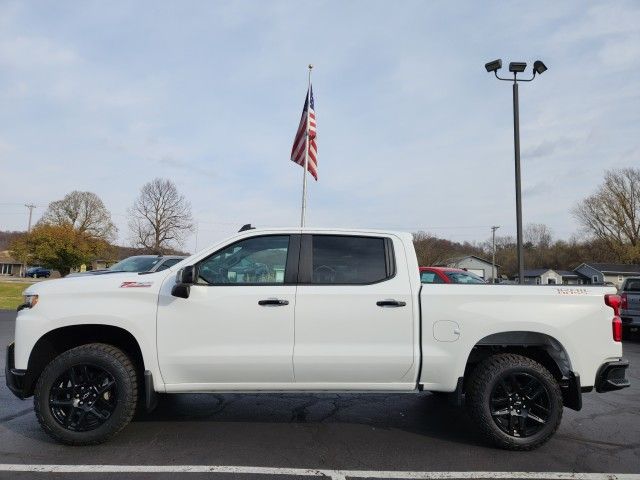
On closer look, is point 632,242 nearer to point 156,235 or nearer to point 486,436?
point 156,235

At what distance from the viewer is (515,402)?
4.61 m

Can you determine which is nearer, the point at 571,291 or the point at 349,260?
the point at 571,291

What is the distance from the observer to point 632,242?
217 feet

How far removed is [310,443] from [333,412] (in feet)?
3.69

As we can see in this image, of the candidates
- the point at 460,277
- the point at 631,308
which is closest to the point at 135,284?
the point at 460,277

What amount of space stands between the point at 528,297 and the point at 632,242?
72094 millimetres

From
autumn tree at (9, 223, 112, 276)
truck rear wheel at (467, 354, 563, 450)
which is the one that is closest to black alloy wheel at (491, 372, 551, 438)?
truck rear wheel at (467, 354, 563, 450)

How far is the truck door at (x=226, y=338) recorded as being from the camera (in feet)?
14.8

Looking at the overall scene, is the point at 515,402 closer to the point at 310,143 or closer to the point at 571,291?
the point at 571,291

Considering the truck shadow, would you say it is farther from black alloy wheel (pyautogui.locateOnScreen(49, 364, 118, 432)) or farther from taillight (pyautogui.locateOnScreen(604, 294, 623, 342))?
taillight (pyautogui.locateOnScreen(604, 294, 623, 342))

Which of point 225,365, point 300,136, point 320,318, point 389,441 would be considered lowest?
point 389,441

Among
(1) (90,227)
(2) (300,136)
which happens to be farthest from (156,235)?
(2) (300,136)

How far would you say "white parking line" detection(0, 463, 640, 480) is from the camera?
395 centimetres

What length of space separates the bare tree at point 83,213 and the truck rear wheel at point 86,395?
7305 cm
